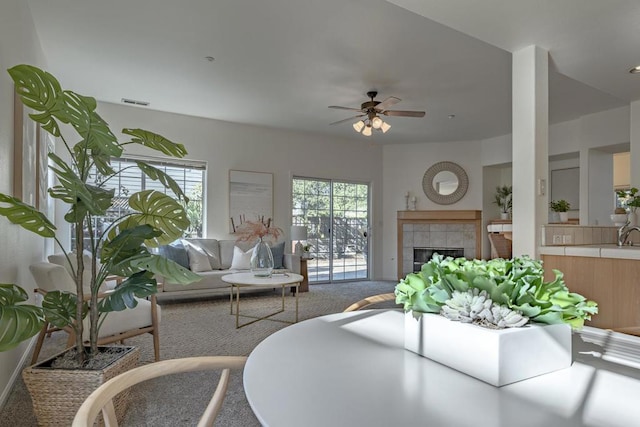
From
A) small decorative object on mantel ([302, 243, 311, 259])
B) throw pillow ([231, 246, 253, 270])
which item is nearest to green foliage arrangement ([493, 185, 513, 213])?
small decorative object on mantel ([302, 243, 311, 259])

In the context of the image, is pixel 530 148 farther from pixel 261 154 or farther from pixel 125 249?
pixel 261 154

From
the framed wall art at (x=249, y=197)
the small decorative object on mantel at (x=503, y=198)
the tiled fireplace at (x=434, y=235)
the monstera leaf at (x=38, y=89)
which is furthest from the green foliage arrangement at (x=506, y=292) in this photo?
the small decorative object on mantel at (x=503, y=198)

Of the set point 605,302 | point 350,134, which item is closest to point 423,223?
point 350,134

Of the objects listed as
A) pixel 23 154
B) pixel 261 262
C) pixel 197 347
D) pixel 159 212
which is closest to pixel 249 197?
pixel 261 262

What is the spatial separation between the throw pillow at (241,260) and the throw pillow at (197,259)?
361 millimetres

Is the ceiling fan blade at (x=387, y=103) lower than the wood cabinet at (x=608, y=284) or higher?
higher

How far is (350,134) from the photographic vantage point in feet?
22.6

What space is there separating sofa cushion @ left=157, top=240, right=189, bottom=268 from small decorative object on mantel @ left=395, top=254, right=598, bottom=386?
15.8 ft

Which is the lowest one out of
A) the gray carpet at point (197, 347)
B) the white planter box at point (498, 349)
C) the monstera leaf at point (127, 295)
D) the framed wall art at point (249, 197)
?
the gray carpet at point (197, 347)

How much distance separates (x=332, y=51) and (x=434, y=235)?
15.6 ft

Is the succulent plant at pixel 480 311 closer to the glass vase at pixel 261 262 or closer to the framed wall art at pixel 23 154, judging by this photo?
the framed wall art at pixel 23 154

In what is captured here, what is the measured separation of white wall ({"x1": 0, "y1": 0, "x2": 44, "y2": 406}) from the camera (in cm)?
218

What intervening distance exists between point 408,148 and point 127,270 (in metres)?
6.44

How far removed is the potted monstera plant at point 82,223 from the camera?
156 cm
